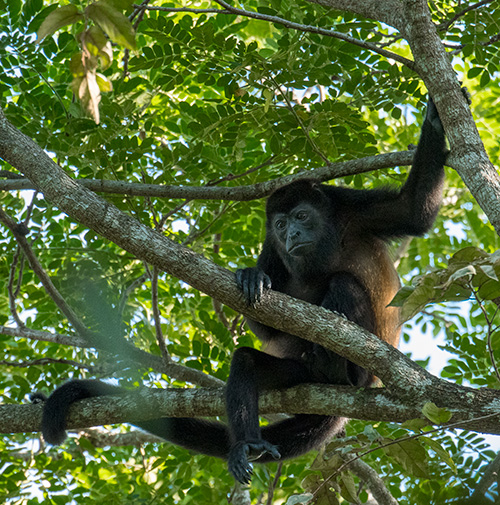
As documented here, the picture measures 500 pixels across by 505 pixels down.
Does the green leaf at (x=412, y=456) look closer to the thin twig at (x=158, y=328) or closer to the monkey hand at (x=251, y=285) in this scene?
the monkey hand at (x=251, y=285)

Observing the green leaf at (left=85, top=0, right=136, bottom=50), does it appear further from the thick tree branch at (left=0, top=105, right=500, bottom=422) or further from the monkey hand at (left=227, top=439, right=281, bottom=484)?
the monkey hand at (left=227, top=439, right=281, bottom=484)

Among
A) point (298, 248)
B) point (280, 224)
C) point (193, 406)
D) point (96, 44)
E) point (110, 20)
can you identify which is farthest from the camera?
point (280, 224)

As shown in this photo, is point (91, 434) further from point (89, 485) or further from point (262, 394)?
point (262, 394)

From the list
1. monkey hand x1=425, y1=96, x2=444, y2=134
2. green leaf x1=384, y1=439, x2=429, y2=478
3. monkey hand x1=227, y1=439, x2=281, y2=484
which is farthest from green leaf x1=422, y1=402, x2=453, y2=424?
monkey hand x1=425, y1=96, x2=444, y2=134

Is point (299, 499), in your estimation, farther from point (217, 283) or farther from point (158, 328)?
point (158, 328)

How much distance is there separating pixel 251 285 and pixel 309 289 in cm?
165

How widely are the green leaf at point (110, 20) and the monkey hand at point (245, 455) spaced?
2.46 metres

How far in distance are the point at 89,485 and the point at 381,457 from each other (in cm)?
264

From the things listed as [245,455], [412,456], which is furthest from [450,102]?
[245,455]

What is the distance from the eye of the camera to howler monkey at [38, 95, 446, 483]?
11.6ft

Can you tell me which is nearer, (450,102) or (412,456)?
(412,456)

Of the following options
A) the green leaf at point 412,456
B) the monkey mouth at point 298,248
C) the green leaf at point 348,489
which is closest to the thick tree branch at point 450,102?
the green leaf at point 412,456

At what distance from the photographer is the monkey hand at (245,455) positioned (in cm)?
342

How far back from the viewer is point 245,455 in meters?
3.43
